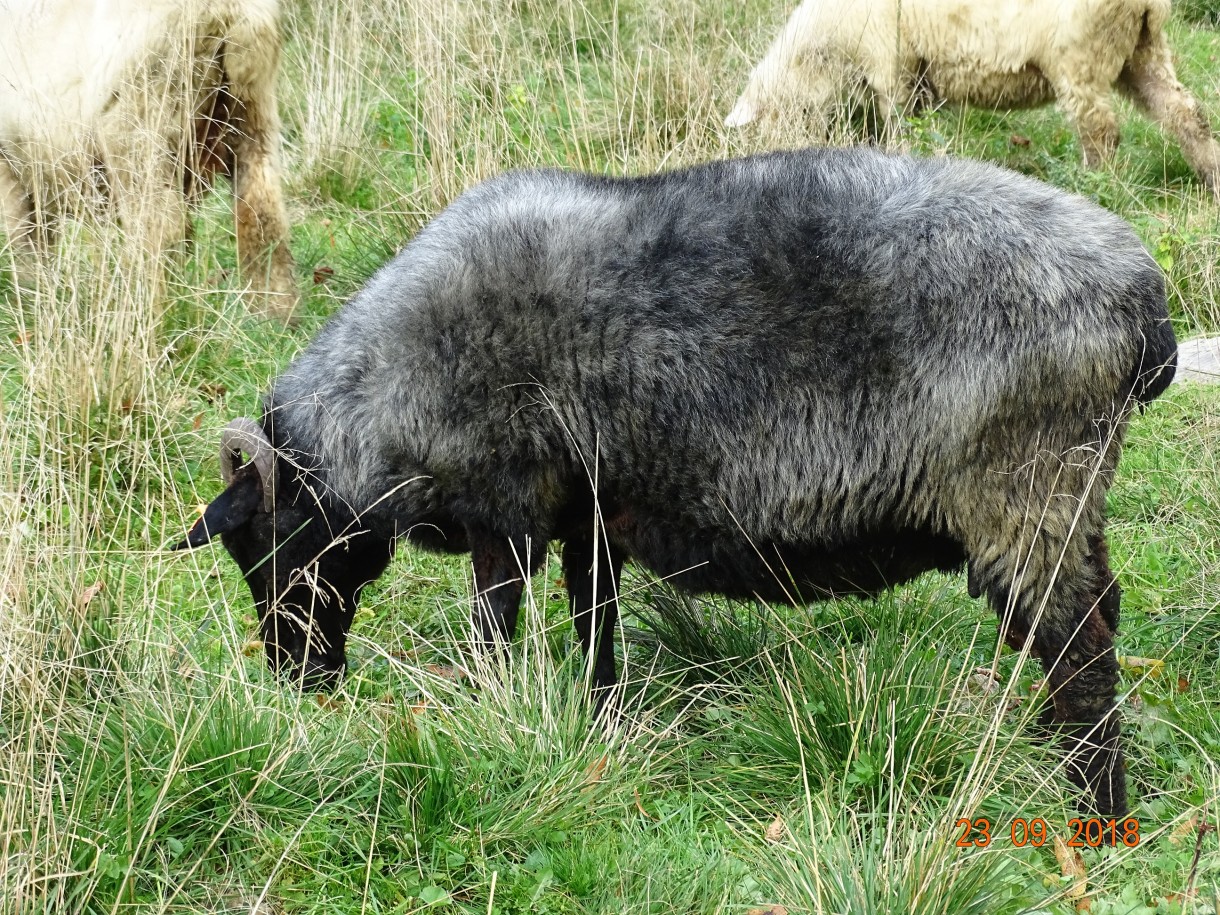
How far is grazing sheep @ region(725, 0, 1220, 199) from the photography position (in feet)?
28.5

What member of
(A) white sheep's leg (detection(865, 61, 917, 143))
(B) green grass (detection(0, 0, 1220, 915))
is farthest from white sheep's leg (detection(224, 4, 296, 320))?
(A) white sheep's leg (detection(865, 61, 917, 143))

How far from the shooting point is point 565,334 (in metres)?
4.09

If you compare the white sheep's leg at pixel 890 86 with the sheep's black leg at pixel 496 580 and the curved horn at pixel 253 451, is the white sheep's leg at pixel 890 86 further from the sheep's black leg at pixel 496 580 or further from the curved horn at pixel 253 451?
the curved horn at pixel 253 451

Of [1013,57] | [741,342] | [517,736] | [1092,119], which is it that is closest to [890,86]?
[1013,57]

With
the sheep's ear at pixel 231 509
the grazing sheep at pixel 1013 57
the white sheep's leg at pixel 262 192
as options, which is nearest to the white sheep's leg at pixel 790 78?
the grazing sheep at pixel 1013 57

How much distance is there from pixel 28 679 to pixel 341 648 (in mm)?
1502

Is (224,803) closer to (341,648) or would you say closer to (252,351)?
(341,648)

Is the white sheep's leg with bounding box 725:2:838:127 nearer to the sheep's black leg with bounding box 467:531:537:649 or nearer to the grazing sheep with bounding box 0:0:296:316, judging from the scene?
the grazing sheep with bounding box 0:0:296:316

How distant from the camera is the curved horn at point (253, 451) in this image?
14.7 ft

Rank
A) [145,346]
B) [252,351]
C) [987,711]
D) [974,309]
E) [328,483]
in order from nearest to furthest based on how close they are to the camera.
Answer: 1. [974,309]
2. [987,711]
3. [328,483]
4. [145,346]
5. [252,351]

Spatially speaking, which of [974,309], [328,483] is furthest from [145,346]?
[974,309]

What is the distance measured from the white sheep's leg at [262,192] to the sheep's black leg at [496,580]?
3013 mm
